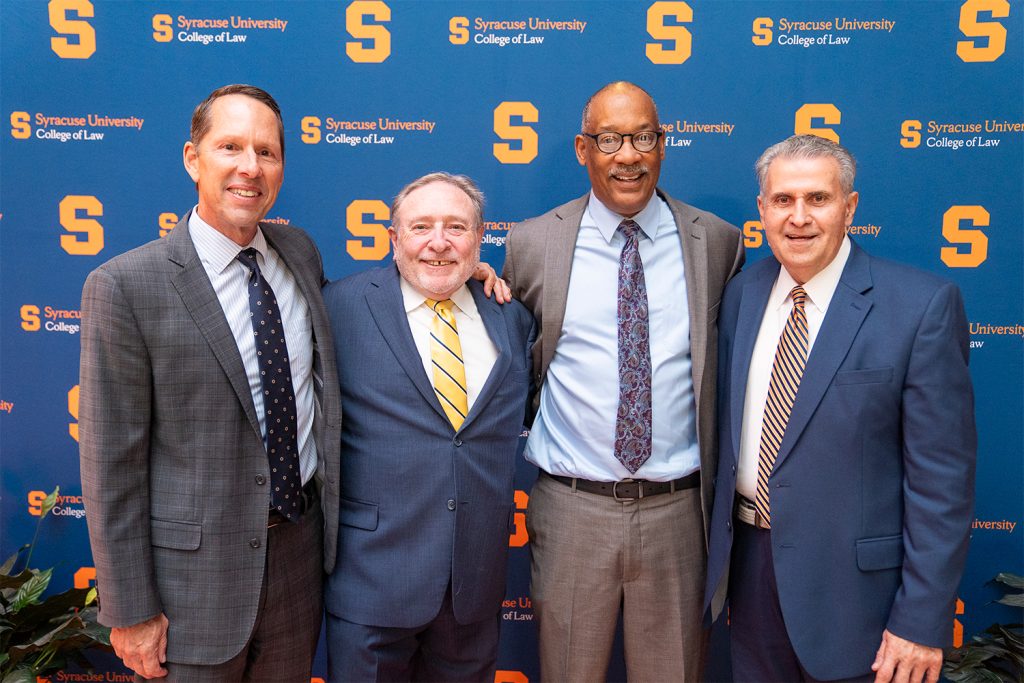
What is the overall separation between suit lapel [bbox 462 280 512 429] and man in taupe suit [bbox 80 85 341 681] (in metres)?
0.39

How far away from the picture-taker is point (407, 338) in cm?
204

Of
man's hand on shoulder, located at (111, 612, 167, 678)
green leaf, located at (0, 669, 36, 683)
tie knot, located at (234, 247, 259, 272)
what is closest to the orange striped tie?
tie knot, located at (234, 247, 259, 272)

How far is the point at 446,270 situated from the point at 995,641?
2618 millimetres

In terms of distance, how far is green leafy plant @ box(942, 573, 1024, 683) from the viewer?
8.95 ft

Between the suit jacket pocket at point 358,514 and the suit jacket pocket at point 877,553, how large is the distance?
127 centimetres

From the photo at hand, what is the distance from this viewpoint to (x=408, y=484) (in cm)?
199

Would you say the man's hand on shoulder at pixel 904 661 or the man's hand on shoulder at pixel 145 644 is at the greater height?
the man's hand on shoulder at pixel 145 644

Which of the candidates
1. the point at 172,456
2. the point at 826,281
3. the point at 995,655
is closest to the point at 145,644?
the point at 172,456

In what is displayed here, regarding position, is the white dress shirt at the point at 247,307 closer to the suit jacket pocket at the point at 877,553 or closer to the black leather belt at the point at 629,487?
the black leather belt at the point at 629,487

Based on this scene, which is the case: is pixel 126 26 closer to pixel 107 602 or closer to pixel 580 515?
pixel 107 602

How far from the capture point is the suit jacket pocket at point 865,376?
1.84m

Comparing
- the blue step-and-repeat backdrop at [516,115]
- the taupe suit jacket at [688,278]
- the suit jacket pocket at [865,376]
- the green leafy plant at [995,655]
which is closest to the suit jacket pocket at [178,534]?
the taupe suit jacket at [688,278]

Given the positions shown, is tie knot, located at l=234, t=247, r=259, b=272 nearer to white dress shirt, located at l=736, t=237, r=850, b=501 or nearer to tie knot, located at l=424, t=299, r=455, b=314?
tie knot, located at l=424, t=299, r=455, b=314

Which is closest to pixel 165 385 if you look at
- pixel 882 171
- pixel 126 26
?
pixel 126 26
